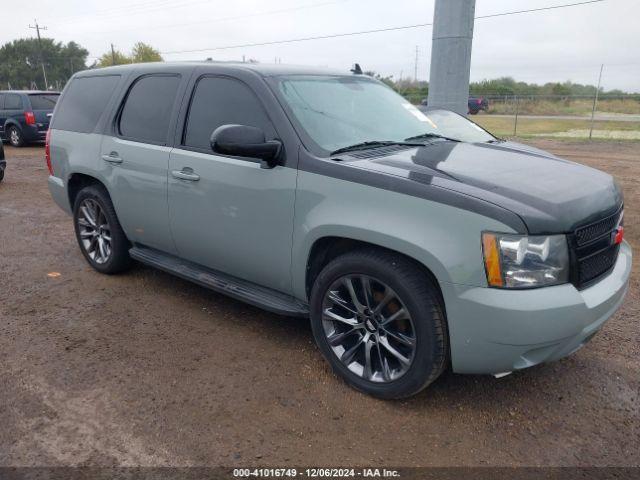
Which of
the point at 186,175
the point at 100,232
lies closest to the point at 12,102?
the point at 100,232

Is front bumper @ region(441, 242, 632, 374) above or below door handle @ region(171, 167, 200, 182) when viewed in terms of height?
below

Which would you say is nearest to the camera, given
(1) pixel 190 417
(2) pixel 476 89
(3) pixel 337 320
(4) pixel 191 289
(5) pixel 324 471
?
(5) pixel 324 471

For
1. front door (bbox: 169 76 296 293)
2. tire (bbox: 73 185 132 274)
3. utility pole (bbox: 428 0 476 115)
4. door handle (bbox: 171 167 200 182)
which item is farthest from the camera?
utility pole (bbox: 428 0 476 115)

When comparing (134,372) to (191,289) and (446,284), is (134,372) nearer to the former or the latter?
(191,289)

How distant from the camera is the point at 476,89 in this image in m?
44.3

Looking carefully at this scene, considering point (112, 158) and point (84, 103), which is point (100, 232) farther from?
point (84, 103)

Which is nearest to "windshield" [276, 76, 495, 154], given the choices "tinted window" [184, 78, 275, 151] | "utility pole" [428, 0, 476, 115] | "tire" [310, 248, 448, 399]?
"tinted window" [184, 78, 275, 151]

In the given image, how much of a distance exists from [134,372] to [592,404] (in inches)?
109

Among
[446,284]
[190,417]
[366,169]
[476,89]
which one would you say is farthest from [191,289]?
[476,89]

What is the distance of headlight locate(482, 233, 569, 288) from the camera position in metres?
2.51

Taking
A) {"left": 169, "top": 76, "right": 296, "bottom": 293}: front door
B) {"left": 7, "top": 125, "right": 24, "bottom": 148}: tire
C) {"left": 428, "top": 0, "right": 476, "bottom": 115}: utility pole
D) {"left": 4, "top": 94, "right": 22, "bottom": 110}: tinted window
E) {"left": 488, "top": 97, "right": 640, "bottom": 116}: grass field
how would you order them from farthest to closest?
{"left": 488, "top": 97, "right": 640, "bottom": 116}: grass field, {"left": 7, "top": 125, "right": 24, "bottom": 148}: tire, {"left": 4, "top": 94, "right": 22, "bottom": 110}: tinted window, {"left": 428, "top": 0, "right": 476, "bottom": 115}: utility pole, {"left": 169, "top": 76, "right": 296, "bottom": 293}: front door

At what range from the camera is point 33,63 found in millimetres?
81438

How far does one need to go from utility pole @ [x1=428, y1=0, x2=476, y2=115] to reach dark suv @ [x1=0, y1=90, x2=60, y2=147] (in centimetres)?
1127

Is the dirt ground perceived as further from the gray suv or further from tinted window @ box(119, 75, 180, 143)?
tinted window @ box(119, 75, 180, 143)
